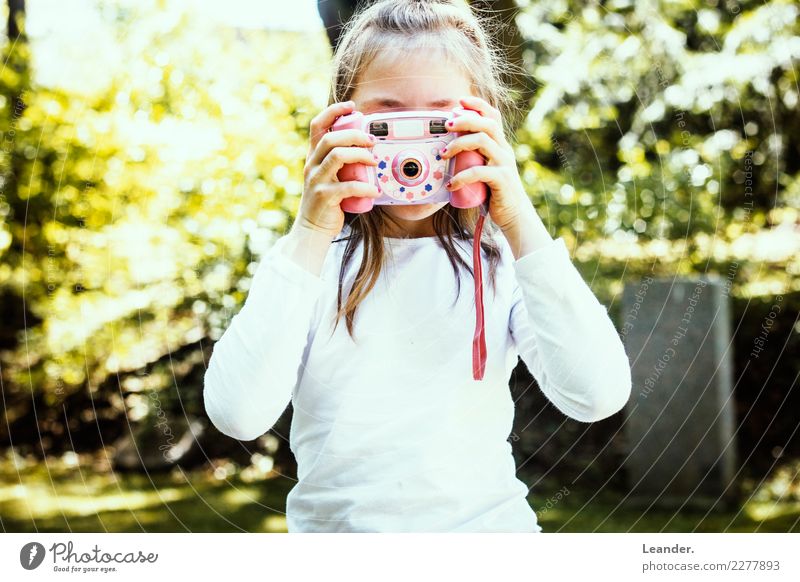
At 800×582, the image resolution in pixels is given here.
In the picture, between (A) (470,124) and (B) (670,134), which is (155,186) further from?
(B) (670,134)

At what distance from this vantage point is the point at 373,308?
86cm

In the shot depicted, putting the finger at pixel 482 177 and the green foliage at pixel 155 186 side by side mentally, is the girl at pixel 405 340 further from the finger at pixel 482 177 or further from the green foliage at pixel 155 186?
the green foliage at pixel 155 186

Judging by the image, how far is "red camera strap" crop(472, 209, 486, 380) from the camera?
0.82m

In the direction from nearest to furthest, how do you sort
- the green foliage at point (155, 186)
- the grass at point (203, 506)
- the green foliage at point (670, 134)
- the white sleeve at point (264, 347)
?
the white sleeve at point (264, 347), the green foliage at point (155, 186), the grass at point (203, 506), the green foliage at point (670, 134)

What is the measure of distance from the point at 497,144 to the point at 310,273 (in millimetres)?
221

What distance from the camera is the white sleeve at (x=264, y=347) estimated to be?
0.77 metres

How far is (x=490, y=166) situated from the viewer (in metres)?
0.81

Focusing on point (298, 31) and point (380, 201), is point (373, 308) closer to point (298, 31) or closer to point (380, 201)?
point (380, 201)

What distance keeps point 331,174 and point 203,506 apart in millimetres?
1614

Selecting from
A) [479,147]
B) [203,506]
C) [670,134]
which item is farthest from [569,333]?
[670,134]

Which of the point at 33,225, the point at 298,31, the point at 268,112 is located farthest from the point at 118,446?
the point at 298,31

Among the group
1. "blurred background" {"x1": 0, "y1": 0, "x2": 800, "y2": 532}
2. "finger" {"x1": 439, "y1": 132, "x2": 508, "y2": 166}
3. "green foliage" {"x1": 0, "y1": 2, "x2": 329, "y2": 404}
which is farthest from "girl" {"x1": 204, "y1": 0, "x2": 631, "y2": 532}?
"green foliage" {"x1": 0, "y1": 2, "x2": 329, "y2": 404}

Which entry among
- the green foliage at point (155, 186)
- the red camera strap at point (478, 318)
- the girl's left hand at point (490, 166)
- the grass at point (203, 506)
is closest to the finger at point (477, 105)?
the girl's left hand at point (490, 166)

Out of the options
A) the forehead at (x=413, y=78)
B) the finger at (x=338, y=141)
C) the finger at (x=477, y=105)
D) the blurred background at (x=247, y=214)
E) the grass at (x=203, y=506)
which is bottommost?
the grass at (x=203, y=506)
